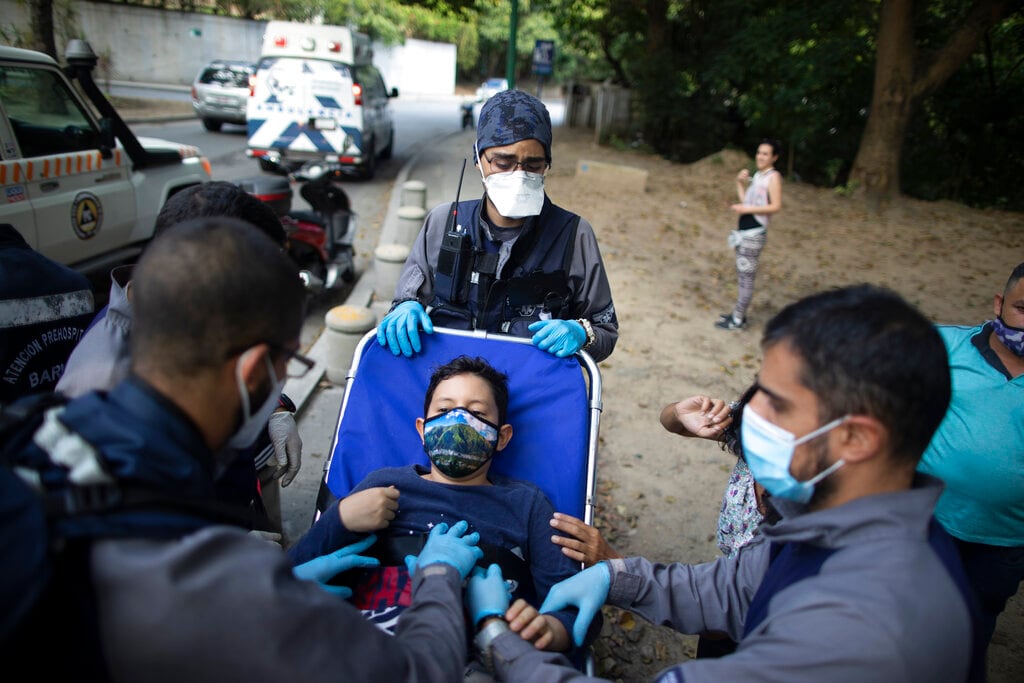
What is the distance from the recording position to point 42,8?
22.2 feet

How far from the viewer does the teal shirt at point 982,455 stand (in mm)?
2199

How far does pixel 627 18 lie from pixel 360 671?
21709 mm

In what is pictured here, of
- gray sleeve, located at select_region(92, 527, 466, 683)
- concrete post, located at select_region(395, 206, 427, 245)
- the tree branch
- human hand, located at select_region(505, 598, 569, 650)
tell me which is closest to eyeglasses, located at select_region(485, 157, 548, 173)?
human hand, located at select_region(505, 598, 569, 650)

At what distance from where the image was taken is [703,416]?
7.97 feet

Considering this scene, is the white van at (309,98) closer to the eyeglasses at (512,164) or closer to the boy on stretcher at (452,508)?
the eyeglasses at (512,164)

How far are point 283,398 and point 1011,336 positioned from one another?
2915mm

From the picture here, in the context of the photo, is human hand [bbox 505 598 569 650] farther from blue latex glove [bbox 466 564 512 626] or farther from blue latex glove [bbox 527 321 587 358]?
blue latex glove [bbox 527 321 587 358]

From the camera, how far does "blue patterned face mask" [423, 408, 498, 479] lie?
241cm

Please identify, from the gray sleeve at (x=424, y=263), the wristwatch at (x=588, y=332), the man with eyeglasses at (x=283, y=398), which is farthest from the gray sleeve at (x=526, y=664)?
the gray sleeve at (x=424, y=263)

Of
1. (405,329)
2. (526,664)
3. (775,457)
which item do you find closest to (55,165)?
(405,329)

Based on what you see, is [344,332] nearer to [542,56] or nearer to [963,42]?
[963,42]

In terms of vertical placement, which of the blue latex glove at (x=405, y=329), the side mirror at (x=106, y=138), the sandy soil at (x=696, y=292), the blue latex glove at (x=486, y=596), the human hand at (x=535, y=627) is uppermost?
the side mirror at (x=106, y=138)

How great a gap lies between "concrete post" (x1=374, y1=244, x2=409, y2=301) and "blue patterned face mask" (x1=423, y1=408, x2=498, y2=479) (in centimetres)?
441

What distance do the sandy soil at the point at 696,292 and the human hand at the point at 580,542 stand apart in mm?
1078
